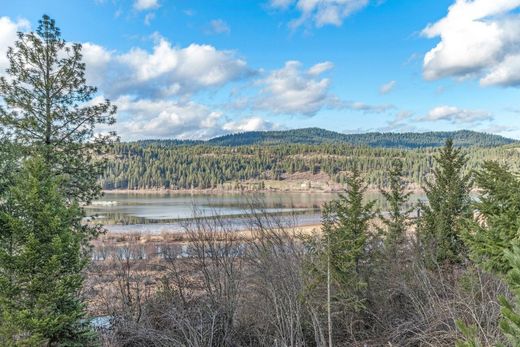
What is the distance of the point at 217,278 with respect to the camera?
11422 mm

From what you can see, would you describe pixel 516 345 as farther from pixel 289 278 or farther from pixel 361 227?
pixel 361 227

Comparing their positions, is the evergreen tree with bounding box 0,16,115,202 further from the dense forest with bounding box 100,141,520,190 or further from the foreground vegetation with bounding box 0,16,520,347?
the dense forest with bounding box 100,141,520,190

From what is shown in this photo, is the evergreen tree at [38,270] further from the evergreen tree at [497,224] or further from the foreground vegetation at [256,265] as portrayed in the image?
the evergreen tree at [497,224]

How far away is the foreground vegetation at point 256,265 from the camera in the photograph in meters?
7.73

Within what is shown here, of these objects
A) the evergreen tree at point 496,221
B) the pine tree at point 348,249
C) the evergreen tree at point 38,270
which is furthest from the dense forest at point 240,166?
the evergreen tree at point 38,270

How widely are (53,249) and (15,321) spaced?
1.42 meters

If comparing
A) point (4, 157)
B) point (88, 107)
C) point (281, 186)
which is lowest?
point (281, 186)

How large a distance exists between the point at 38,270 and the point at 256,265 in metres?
4.53

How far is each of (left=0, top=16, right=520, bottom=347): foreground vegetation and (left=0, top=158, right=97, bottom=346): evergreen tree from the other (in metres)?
0.03

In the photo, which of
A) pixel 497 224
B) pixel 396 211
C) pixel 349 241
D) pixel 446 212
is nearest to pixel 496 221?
pixel 497 224

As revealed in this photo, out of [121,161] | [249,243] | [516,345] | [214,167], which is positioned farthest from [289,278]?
[121,161]

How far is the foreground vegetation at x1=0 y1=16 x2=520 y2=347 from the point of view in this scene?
773 centimetres

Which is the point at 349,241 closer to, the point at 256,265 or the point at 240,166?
the point at 256,265

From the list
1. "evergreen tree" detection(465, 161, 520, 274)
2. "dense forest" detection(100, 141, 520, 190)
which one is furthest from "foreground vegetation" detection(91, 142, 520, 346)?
"dense forest" detection(100, 141, 520, 190)
